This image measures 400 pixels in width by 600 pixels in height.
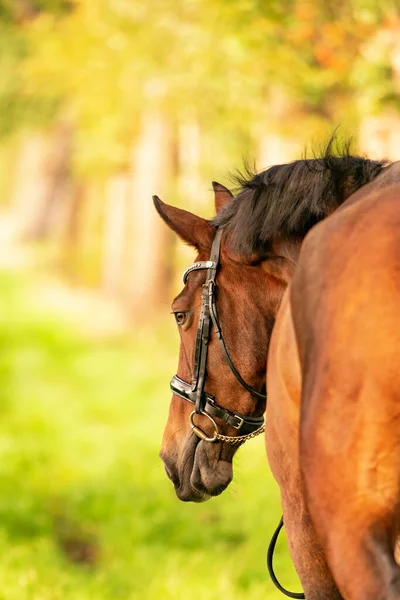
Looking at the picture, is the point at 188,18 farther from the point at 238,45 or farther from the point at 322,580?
the point at 322,580

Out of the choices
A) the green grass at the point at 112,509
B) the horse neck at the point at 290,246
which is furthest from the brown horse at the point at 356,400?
the green grass at the point at 112,509

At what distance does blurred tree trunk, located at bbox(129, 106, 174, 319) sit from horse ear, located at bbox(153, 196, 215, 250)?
519 inches

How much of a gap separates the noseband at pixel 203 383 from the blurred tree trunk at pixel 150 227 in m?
13.2

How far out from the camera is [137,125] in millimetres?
17922

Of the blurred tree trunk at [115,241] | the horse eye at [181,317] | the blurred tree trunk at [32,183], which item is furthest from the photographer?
the blurred tree trunk at [32,183]

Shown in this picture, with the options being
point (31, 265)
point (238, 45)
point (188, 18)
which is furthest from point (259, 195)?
point (31, 265)

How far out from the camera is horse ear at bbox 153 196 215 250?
345cm

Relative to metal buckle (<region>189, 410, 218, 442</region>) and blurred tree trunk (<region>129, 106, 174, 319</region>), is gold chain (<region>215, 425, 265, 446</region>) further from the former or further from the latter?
blurred tree trunk (<region>129, 106, 174, 319</region>)

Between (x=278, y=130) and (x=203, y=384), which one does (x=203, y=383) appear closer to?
(x=203, y=384)

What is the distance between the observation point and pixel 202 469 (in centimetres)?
353

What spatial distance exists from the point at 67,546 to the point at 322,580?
442 centimetres

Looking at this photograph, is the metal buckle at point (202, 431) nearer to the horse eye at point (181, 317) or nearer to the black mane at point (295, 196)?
the horse eye at point (181, 317)

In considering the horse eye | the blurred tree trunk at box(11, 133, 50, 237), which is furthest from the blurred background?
the blurred tree trunk at box(11, 133, 50, 237)

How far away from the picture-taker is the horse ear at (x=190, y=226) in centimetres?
345
